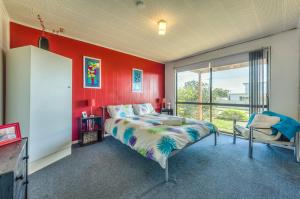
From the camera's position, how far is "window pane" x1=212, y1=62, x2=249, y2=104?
360 centimetres

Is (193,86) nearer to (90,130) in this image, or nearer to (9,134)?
(90,130)

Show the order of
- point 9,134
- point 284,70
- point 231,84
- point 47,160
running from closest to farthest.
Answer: point 9,134 < point 47,160 < point 284,70 < point 231,84

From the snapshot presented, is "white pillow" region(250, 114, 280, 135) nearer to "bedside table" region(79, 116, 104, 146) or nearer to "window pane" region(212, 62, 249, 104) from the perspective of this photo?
"window pane" region(212, 62, 249, 104)

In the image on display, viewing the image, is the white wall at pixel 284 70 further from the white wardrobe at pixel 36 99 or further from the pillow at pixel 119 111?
the white wardrobe at pixel 36 99

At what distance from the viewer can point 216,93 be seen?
4176 millimetres

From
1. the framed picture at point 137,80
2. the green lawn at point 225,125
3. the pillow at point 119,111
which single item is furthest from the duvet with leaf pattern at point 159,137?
the framed picture at point 137,80

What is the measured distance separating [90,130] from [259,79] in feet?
14.4

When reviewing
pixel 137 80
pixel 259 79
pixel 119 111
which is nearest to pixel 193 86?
pixel 259 79

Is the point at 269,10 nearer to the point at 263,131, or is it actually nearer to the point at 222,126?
the point at 263,131

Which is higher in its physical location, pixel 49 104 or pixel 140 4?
pixel 140 4

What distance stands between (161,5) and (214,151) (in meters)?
2.94

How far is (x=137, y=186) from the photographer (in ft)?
5.64

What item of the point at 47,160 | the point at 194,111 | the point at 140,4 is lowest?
the point at 47,160

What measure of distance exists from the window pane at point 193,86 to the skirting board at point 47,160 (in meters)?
4.06
